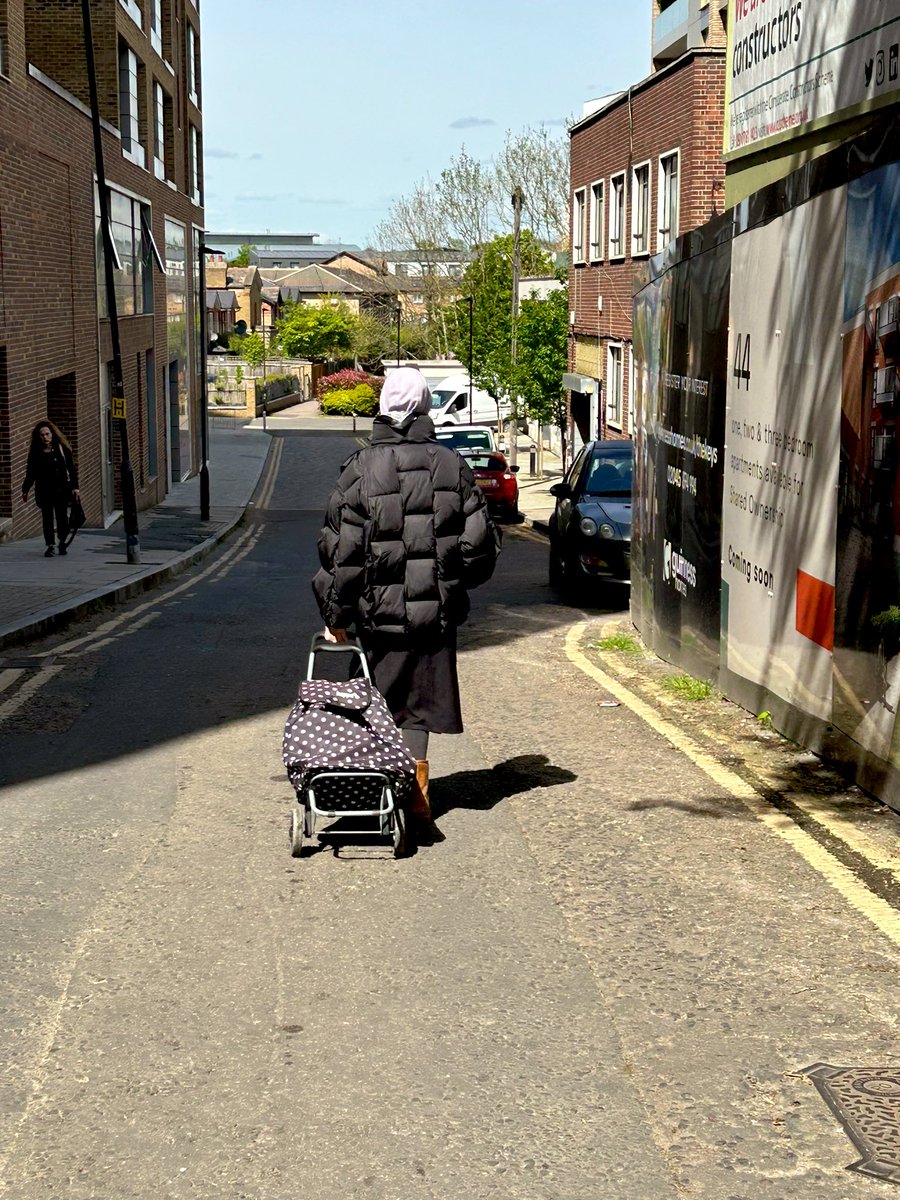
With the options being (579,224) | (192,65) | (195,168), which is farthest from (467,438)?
(192,65)

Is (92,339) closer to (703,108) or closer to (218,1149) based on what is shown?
(703,108)

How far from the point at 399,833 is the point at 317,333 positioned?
108484mm

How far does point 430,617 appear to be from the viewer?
621 cm

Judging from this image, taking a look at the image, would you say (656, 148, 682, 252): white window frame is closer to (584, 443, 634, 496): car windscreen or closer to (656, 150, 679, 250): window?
(656, 150, 679, 250): window

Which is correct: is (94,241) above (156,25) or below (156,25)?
below

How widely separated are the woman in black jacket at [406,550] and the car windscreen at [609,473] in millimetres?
11010

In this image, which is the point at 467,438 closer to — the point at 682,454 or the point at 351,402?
the point at 682,454

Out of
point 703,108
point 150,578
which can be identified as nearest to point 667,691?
point 150,578

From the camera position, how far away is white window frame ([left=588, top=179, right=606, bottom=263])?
35469 mm

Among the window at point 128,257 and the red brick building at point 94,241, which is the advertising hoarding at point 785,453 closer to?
the red brick building at point 94,241

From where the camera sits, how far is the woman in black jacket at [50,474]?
66.3 feet

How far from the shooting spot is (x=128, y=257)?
107 ft

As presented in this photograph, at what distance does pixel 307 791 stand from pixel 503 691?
4.23 m

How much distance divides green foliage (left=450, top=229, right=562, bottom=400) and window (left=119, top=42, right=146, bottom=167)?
1300cm
